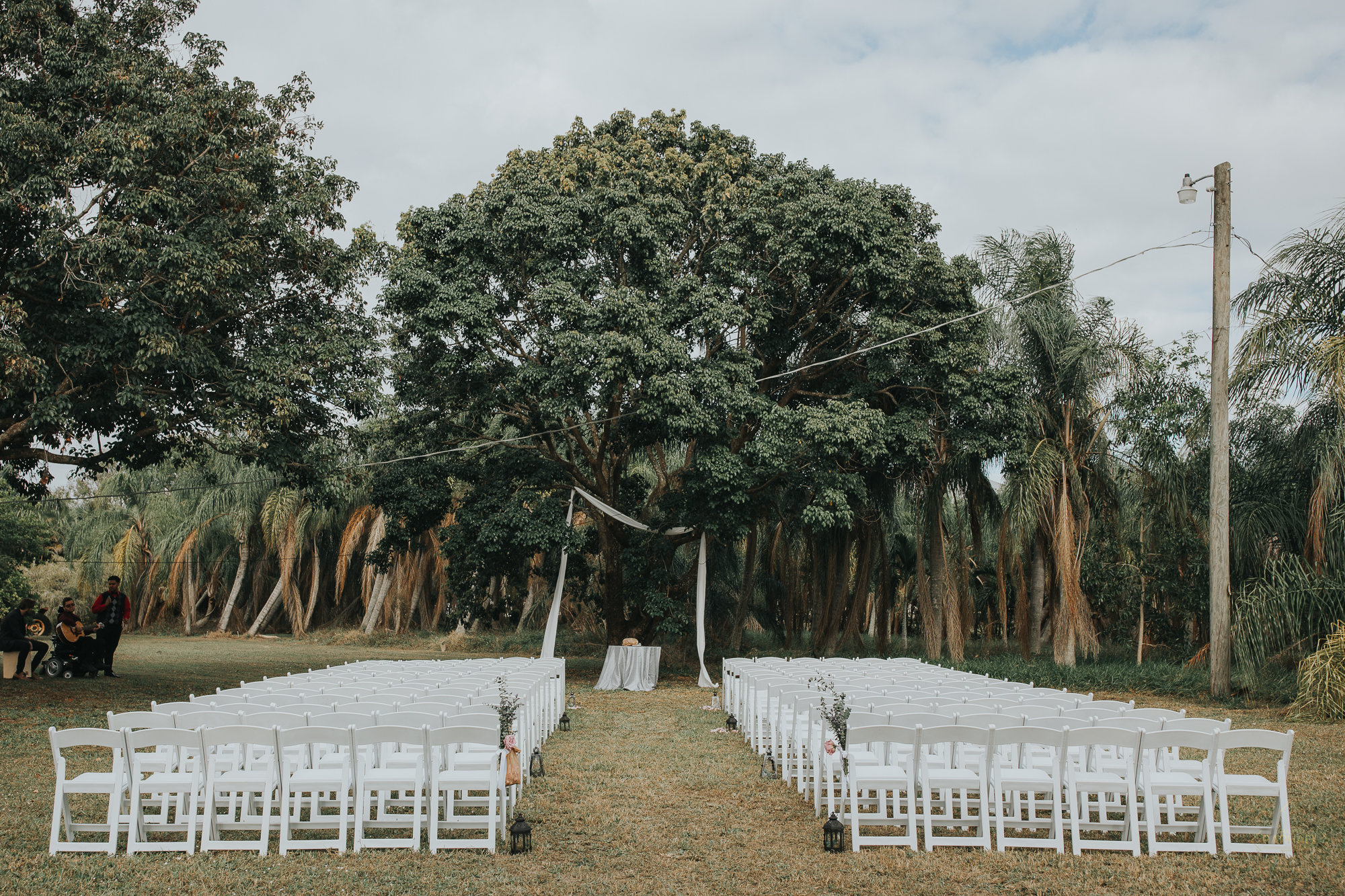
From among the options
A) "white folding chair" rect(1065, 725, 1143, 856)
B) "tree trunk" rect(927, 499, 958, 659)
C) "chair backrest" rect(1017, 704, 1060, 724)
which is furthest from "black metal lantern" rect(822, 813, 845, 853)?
"tree trunk" rect(927, 499, 958, 659)

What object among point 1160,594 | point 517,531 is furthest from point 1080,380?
point 517,531

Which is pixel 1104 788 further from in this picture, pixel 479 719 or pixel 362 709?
pixel 362 709

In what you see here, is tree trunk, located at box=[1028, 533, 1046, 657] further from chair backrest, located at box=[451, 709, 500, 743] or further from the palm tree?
chair backrest, located at box=[451, 709, 500, 743]

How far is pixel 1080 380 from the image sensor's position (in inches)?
762

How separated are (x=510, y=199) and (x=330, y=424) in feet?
18.9

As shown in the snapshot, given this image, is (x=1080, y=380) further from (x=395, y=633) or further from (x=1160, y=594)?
(x=395, y=633)

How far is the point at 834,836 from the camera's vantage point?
6.18m

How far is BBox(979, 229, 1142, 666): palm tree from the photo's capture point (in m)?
18.6

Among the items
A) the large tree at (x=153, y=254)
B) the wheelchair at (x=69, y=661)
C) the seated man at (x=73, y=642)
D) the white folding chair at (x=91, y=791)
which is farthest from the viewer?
the seated man at (x=73, y=642)

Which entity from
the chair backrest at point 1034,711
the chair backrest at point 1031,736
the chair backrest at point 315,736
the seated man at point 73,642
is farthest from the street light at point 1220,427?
the seated man at point 73,642

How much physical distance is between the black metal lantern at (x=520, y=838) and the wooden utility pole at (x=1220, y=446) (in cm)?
1168

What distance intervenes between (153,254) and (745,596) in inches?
641

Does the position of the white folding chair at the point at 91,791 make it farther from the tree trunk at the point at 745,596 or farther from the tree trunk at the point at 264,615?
the tree trunk at the point at 264,615

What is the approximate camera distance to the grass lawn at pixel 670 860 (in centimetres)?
544
